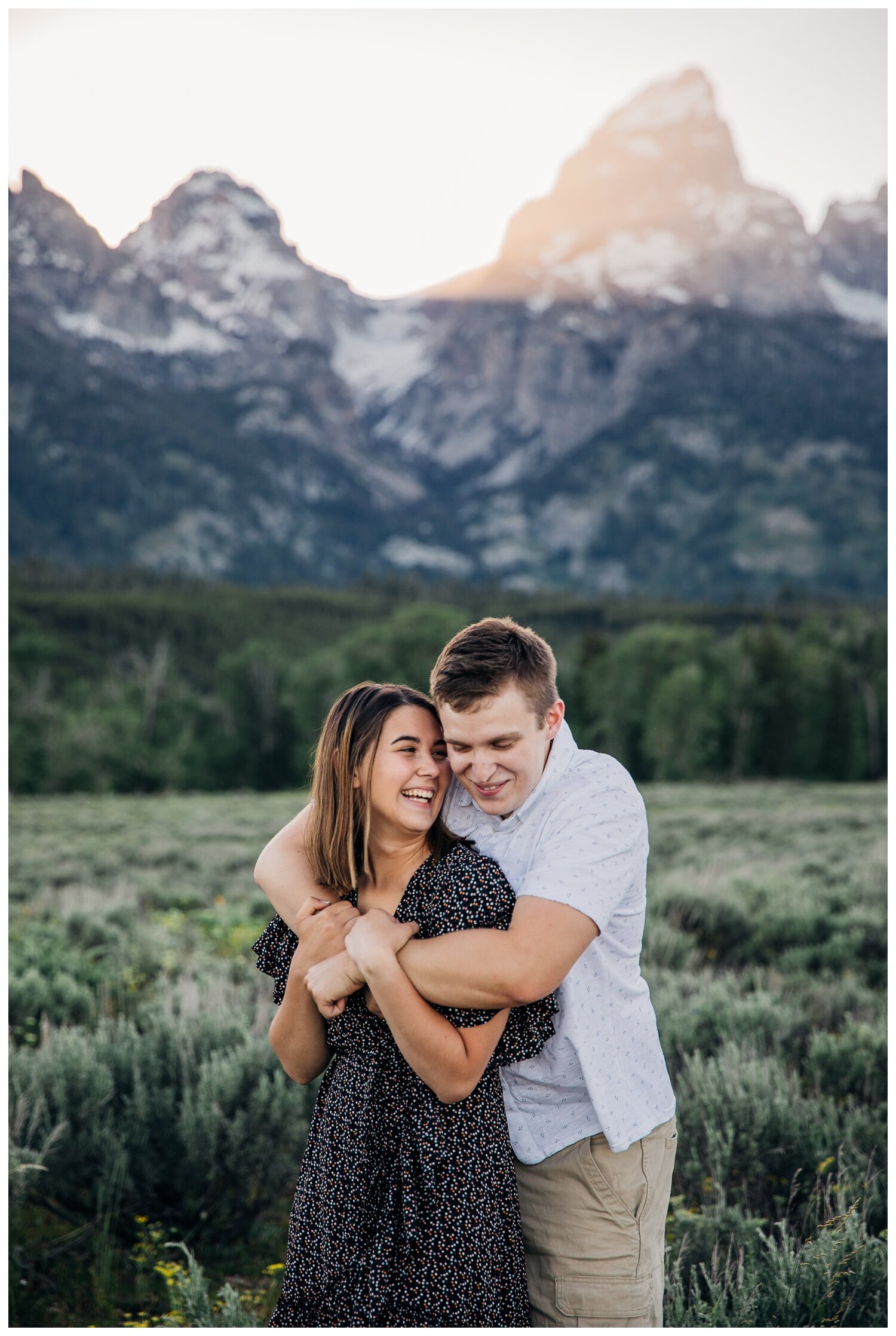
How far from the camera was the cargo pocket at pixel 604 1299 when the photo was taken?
2252 mm

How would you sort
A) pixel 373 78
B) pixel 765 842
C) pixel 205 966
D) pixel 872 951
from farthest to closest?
pixel 765 842, pixel 872 951, pixel 205 966, pixel 373 78

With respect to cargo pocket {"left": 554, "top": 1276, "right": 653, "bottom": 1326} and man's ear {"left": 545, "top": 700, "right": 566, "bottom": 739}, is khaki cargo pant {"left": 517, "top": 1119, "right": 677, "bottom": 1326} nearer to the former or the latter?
cargo pocket {"left": 554, "top": 1276, "right": 653, "bottom": 1326}

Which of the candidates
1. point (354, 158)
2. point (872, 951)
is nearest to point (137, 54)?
point (872, 951)

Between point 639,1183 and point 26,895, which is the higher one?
point 639,1183

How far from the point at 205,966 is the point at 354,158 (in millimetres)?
12257

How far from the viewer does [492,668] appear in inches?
86.8

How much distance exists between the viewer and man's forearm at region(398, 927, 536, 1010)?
197cm

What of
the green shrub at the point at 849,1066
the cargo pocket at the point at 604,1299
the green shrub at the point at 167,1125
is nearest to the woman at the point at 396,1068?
the cargo pocket at the point at 604,1299

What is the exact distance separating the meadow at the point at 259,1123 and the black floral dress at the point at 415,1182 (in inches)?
35.5

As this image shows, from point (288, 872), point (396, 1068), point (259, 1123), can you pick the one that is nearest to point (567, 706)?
point (259, 1123)

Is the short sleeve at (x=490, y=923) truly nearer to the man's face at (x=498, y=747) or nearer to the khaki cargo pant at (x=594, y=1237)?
the man's face at (x=498, y=747)

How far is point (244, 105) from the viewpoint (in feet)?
19.0

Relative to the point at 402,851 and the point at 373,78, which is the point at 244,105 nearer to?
the point at 373,78

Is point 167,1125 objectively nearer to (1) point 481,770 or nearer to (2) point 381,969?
(2) point 381,969
